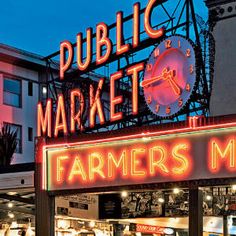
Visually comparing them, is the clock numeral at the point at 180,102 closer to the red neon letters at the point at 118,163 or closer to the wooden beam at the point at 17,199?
the red neon letters at the point at 118,163

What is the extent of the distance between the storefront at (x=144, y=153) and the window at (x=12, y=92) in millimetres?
13946

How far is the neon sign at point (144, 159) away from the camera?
14.9 meters

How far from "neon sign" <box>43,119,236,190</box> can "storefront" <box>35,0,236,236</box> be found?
0.02 meters

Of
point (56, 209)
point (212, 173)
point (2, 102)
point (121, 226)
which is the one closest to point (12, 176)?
point (56, 209)

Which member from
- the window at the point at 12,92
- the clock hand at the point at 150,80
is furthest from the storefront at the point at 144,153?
the window at the point at 12,92

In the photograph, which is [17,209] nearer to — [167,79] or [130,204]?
[130,204]

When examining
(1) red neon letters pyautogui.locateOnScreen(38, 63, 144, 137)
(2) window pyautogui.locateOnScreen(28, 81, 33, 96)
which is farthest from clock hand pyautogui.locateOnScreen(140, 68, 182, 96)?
(2) window pyautogui.locateOnScreen(28, 81, 33, 96)

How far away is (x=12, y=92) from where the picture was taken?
44375mm

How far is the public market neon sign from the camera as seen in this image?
24.0m

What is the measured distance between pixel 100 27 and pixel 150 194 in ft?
28.0

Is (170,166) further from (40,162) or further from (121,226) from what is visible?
(121,226)

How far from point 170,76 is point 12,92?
24.5 meters

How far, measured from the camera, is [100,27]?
2644cm

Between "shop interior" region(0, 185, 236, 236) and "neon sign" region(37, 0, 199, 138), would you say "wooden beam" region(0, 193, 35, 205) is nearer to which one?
"shop interior" region(0, 185, 236, 236)
